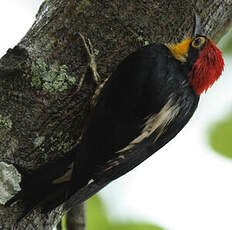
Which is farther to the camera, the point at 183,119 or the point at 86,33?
the point at 183,119

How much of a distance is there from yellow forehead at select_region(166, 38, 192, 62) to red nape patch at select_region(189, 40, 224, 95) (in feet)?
0.25

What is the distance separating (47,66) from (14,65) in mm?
140

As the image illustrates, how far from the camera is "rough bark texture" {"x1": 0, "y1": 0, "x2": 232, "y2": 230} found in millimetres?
1835

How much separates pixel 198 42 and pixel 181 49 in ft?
0.35

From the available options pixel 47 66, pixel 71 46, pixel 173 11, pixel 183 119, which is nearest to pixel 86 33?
pixel 71 46

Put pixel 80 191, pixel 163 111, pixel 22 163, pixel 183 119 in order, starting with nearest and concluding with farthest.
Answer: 1. pixel 22 163
2. pixel 80 191
3. pixel 163 111
4. pixel 183 119

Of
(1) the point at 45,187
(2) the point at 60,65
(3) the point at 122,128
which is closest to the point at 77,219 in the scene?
(1) the point at 45,187

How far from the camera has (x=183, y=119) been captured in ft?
7.35

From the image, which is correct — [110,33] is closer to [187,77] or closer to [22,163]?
[187,77]

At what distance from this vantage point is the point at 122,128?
6.75ft

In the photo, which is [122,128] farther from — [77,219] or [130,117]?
[77,219]

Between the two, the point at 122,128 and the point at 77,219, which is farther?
the point at 77,219

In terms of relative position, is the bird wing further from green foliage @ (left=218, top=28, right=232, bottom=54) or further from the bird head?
green foliage @ (left=218, top=28, right=232, bottom=54)

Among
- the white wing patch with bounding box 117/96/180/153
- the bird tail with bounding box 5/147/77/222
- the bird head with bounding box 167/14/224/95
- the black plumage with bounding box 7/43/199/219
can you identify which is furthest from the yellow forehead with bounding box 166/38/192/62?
the bird tail with bounding box 5/147/77/222
